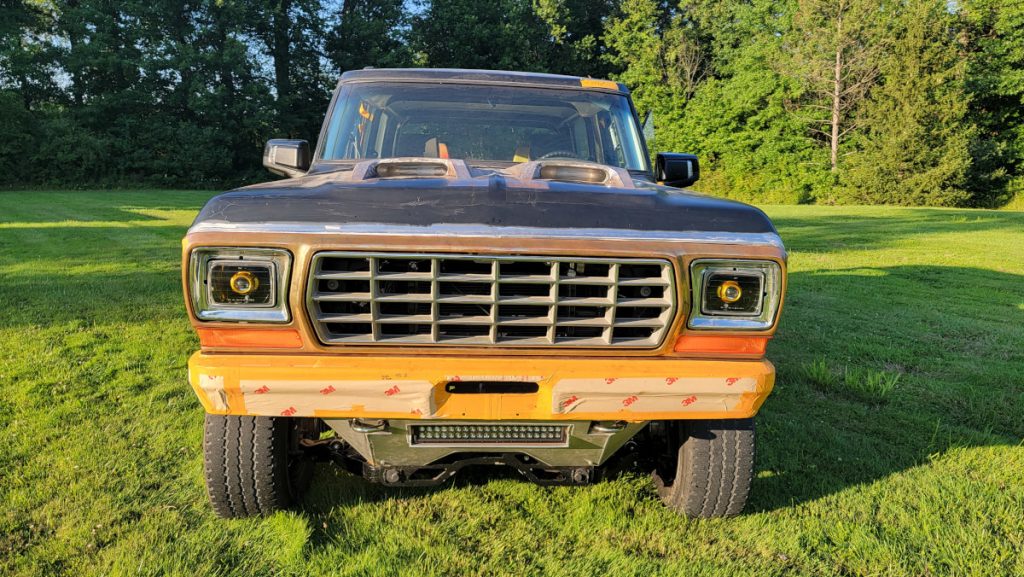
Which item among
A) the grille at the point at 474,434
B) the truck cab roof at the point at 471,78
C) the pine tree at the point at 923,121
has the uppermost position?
the pine tree at the point at 923,121

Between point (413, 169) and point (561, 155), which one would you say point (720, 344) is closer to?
point (413, 169)

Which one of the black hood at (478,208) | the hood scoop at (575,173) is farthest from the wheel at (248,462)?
the hood scoop at (575,173)

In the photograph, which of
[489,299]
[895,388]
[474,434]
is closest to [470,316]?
[489,299]

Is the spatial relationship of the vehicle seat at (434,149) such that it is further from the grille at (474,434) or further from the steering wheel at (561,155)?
the grille at (474,434)

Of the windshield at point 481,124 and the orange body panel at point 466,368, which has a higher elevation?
the windshield at point 481,124

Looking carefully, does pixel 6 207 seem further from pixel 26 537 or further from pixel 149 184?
pixel 26 537

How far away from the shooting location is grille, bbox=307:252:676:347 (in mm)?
2086

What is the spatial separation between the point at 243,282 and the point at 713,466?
1.93 m

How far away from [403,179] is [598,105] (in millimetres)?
1717

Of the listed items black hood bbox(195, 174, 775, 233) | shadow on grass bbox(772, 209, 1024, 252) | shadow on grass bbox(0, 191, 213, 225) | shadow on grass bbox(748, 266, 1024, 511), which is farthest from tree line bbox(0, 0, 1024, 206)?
black hood bbox(195, 174, 775, 233)

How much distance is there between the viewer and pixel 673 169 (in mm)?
3664

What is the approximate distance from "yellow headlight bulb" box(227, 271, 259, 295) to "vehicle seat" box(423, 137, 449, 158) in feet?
5.48

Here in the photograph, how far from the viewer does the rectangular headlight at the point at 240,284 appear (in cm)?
206

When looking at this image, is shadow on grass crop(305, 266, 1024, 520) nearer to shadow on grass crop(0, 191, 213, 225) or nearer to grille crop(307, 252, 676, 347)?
grille crop(307, 252, 676, 347)
